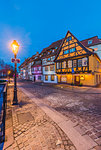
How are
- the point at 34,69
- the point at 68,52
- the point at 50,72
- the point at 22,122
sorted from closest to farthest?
1. the point at 22,122
2. the point at 68,52
3. the point at 50,72
4. the point at 34,69

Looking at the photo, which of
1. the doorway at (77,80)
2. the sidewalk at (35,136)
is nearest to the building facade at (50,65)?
the doorway at (77,80)

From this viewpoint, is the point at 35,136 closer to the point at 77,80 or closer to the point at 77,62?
the point at 77,62

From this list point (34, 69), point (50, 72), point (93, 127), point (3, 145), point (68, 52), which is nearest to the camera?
point (3, 145)

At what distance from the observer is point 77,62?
1413cm

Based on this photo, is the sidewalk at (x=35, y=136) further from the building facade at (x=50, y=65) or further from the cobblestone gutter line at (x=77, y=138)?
the building facade at (x=50, y=65)

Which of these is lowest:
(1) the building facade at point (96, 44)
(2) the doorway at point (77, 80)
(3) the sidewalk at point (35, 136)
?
Answer: (3) the sidewalk at point (35, 136)

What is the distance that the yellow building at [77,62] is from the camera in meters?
12.7

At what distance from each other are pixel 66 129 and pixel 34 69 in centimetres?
2522

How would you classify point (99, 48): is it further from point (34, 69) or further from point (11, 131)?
point (11, 131)

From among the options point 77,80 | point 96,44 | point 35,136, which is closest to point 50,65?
point 77,80

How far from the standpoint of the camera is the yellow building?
41.8ft

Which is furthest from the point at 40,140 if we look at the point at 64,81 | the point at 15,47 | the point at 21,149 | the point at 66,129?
the point at 64,81

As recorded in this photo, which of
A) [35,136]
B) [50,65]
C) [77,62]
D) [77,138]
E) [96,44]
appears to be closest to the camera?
[77,138]

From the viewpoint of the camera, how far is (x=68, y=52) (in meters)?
15.6
